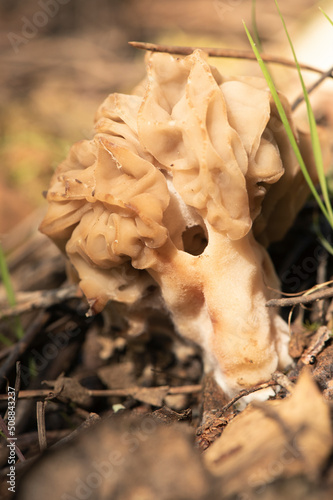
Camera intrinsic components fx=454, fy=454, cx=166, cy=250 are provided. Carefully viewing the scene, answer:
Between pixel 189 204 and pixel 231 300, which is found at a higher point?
pixel 189 204

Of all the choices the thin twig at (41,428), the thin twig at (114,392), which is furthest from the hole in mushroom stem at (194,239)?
the thin twig at (41,428)

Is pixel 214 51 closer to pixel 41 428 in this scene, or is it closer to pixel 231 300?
pixel 231 300

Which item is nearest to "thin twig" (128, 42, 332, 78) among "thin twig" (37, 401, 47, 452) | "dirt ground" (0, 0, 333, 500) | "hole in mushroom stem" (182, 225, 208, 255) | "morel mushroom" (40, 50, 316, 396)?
"morel mushroom" (40, 50, 316, 396)

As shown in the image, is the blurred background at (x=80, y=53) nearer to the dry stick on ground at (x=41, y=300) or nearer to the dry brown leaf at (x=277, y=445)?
the dry stick on ground at (x=41, y=300)

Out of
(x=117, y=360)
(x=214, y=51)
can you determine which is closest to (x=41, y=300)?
(x=117, y=360)

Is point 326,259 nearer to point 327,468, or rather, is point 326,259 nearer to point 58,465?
point 327,468

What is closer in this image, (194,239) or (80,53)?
(194,239)

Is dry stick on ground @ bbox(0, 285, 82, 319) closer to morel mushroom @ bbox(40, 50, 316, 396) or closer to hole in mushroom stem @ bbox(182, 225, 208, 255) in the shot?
morel mushroom @ bbox(40, 50, 316, 396)
